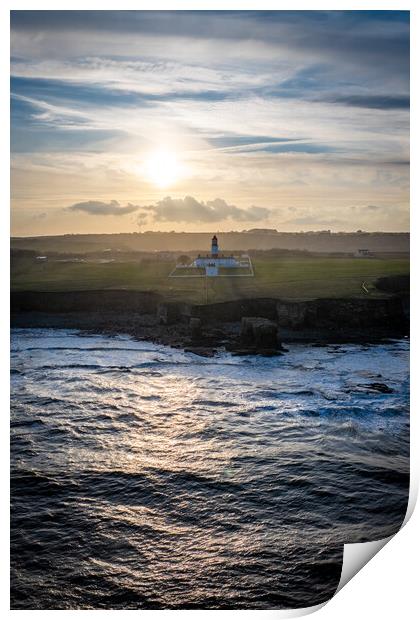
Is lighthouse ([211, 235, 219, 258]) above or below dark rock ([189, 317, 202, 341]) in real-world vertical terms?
above

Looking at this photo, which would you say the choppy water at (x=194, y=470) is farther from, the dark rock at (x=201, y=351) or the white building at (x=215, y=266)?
the white building at (x=215, y=266)

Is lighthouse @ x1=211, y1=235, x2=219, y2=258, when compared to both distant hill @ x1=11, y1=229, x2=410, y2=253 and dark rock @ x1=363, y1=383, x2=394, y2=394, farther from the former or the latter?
dark rock @ x1=363, y1=383, x2=394, y2=394

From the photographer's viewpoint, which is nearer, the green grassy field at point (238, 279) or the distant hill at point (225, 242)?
the distant hill at point (225, 242)

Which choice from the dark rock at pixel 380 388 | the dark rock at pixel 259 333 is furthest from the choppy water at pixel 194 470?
the dark rock at pixel 259 333

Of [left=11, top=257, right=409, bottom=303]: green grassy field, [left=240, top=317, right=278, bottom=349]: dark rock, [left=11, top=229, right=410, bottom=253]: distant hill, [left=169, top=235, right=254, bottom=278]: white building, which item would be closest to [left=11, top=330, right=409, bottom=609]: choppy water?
[left=240, top=317, right=278, bottom=349]: dark rock

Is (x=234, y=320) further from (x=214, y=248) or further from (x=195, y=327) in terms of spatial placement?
(x=214, y=248)
